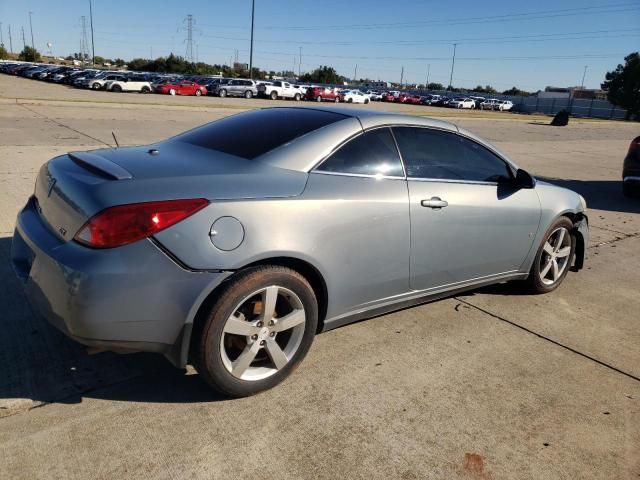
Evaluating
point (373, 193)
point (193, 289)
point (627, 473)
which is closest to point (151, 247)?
point (193, 289)

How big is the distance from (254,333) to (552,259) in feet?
10.1

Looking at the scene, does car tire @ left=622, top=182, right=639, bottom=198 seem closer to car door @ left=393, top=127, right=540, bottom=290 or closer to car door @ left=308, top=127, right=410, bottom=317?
car door @ left=393, top=127, right=540, bottom=290

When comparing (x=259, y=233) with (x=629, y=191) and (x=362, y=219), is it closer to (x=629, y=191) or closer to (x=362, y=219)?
(x=362, y=219)

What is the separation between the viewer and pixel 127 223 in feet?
7.78

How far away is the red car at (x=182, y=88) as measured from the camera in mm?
39938

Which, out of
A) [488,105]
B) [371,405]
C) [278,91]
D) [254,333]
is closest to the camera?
[254,333]

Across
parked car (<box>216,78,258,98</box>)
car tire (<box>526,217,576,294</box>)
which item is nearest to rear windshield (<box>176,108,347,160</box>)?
car tire (<box>526,217,576,294</box>)

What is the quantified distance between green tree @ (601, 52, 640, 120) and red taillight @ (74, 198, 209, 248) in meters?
76.3

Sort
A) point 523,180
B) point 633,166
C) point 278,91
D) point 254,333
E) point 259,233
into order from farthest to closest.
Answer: point 278,91
point 633,166
point 523,180
point 254,333
point 259,233

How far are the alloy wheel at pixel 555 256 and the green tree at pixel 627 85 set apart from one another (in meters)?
72.8

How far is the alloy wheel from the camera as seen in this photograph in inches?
181

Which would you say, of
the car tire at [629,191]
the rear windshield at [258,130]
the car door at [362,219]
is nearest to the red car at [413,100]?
the car tire at [629,191]

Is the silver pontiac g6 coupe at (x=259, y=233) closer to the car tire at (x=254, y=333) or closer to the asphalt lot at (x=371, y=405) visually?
the car tire at (x=254, y=333)

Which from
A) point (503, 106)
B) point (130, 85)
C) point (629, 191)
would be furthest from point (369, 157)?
point (503, 106)
